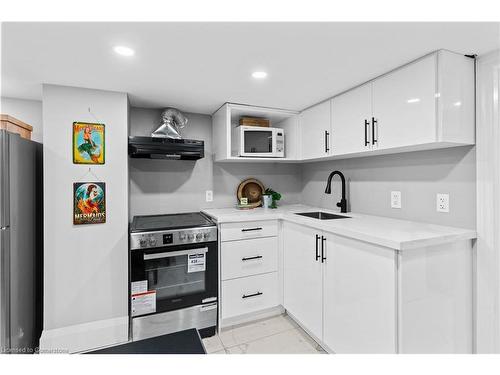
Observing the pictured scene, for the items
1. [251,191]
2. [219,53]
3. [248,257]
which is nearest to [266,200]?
[251,191]

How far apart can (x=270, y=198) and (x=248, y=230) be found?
28.3 inches

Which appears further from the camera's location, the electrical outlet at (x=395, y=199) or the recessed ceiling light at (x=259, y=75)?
the electrical outlet at (x=395, y=199)

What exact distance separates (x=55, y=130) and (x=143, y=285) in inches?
52.0

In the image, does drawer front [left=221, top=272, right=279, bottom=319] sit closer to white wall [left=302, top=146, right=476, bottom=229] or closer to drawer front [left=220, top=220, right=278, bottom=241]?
drawer front [left=220, top=220, right=278, bottom=241]

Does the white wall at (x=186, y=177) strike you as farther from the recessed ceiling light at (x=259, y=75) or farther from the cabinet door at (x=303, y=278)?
the recessed ceiling light at (x=259, y=75)

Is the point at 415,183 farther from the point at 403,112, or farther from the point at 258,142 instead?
the point at 258,142

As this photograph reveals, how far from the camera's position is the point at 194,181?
266 cm

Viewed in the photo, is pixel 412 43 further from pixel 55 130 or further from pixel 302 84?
pixel 55 130

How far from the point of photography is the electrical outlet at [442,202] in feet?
5.31

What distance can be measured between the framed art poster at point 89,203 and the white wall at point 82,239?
1.3 inches

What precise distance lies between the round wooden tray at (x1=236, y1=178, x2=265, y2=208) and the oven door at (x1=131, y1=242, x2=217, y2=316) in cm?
89

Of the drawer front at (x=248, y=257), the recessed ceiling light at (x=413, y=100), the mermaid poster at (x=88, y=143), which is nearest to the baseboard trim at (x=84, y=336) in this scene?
the drawer front at (x=248, y=257)

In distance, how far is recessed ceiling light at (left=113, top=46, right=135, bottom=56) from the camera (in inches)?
53.3

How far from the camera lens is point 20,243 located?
5.53ft
